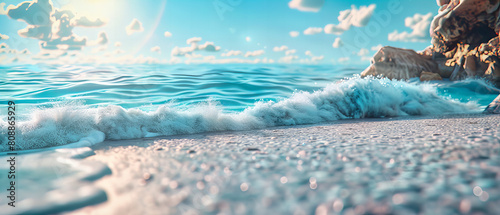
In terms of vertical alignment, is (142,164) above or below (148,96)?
below

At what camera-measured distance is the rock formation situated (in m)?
6.81

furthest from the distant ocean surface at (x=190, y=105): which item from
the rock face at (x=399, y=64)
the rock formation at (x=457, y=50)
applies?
the rock face at (x=399, y=64)

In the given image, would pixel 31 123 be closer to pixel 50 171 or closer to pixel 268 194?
pixel 50 171

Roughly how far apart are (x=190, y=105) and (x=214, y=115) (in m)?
1.87

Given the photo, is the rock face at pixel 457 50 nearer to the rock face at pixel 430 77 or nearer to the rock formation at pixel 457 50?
the rock formation at pixel 457 50

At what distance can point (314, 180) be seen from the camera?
1.05 metres

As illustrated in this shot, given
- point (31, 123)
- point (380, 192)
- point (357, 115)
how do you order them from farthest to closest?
point (357, 115) < point (31, 123) < point (380, 192)

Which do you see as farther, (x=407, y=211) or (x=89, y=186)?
(x=89, y=186)

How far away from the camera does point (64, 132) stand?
2.36m

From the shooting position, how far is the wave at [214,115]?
7.66 feet

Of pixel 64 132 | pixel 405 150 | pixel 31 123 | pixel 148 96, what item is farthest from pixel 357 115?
pixel 148 96

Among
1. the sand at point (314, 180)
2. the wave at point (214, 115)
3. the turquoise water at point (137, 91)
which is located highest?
the turquoise water at point (137, 91)

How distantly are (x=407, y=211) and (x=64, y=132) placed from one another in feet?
8.61

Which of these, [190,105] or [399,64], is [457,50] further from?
[190,105]
